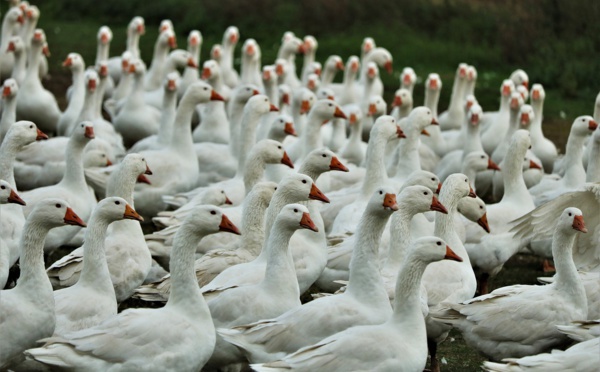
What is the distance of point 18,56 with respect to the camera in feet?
72.1

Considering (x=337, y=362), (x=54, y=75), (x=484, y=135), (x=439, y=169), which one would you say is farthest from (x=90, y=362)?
(x=54, y=75)

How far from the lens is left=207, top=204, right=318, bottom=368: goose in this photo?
33.2 ft

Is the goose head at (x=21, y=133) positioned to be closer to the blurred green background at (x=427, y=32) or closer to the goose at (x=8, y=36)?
the goose at (x=8, y=36)

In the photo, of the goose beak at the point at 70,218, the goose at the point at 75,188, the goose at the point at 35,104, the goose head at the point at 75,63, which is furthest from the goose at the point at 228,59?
the goose beak at the point at 70,218

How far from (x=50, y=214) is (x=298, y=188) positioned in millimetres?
2262

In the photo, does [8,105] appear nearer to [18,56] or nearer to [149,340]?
[18,56]

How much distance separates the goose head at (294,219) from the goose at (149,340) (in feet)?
3.00

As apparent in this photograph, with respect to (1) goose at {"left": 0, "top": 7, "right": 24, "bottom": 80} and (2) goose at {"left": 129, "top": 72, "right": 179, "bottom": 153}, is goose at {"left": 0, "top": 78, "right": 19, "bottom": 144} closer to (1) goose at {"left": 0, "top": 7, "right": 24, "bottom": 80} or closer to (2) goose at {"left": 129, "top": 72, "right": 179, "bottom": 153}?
(2) goose at {"left": 129, "top": 72, "right": 179, "bottom": 153}

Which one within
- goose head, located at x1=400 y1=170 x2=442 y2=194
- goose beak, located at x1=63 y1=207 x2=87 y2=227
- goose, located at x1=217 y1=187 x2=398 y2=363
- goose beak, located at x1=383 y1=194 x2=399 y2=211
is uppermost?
goose beak, located at x1=383 y1=194 x2=399 y2=211

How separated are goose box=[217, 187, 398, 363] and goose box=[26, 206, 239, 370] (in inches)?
10.3

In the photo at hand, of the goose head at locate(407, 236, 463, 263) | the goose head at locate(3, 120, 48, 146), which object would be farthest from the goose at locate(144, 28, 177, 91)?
the goose head at locate(407, 236, 463, 263)

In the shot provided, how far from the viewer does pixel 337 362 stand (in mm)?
8875

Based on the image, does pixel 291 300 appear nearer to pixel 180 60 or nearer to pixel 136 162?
pixel 136 162

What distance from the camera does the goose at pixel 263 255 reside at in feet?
34.9
